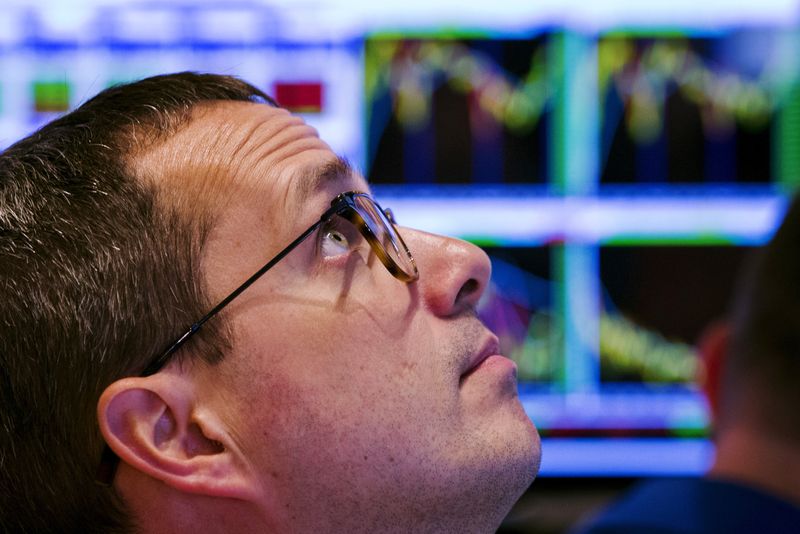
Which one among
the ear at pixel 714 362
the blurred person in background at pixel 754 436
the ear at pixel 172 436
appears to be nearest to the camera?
the ear at pixel 172 436

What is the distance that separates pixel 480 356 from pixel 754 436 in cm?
63

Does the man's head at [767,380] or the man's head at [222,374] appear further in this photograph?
the man's head at [767,380]

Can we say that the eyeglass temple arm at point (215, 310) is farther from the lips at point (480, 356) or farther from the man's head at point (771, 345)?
the man's head at point (771, 345)

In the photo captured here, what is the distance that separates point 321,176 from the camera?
1.00 m

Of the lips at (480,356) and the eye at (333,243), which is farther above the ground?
the eye at (333,243)

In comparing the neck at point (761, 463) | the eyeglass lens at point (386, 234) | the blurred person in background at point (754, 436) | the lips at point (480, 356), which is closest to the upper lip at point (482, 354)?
the lips at point (480, 356)

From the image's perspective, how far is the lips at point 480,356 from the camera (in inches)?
38.4

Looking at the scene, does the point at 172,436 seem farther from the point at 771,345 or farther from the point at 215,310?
the point at 771,345

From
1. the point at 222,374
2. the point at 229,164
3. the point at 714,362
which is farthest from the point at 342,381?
the point at 714,362

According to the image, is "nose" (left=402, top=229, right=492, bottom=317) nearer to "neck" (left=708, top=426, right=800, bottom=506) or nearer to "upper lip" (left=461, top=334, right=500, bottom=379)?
"upper lip" (left=461, top=334, right=500, bottom=379)

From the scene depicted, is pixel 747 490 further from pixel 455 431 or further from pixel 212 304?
pixel 212 304

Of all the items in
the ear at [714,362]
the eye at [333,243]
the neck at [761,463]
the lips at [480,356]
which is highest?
the eye at [333,243]

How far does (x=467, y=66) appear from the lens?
2.04 metres

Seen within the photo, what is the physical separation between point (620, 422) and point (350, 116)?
84cm
